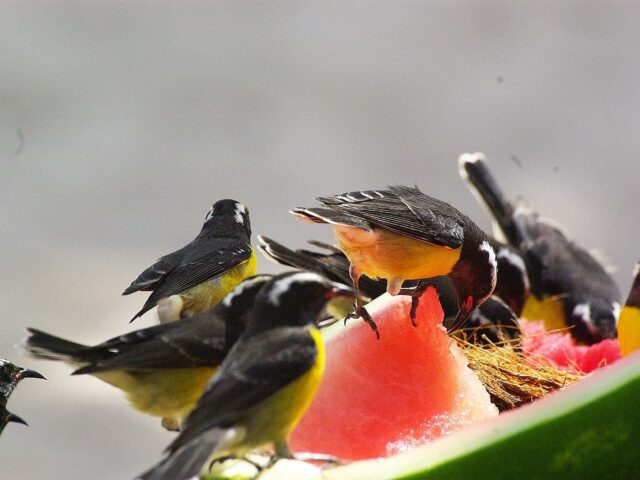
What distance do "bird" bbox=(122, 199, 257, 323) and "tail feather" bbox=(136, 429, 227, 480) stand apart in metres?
0.51

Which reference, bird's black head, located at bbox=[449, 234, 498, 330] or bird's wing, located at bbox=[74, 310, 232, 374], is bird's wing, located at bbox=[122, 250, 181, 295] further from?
bird's black head, located at bbox=[449, 234, 498, 330]

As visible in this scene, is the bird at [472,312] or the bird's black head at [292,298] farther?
the bird at [472,312]

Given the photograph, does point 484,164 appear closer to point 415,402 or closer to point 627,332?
point 627,332

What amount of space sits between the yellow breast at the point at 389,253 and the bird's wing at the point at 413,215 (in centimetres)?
2

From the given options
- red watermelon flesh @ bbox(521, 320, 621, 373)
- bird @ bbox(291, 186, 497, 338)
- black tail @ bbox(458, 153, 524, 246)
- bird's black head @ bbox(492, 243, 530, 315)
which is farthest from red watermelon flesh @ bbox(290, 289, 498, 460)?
black tail @ bbox(458, 153, 524, 246)

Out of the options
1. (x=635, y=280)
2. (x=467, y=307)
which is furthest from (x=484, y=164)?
(x=467, y=307)

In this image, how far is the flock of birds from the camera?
3.97 feet

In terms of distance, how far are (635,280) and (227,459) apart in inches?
64.1

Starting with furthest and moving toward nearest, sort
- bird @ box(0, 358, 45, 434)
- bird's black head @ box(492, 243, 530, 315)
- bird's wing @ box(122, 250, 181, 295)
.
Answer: bird's black head @ box(492, 243, 530, 315)
bird's wing @ box(122, 250, 181, 295)
bird @ box(0, 358, 45, 434)

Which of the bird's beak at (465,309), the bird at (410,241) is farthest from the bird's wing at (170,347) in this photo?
the bird's beak at (465,309)

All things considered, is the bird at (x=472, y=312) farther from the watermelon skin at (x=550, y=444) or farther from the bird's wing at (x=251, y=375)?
the bird's wing at (x=251, y=375)

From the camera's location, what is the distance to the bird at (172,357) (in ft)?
4.16

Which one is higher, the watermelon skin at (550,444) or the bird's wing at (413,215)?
the bird's wing at (413,215)

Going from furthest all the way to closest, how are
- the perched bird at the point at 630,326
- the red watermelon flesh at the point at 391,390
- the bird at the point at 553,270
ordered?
the bird at the point at 553,270
the perched bird at the point at 630,326
the red watermelon flesh at the point at 391,390
